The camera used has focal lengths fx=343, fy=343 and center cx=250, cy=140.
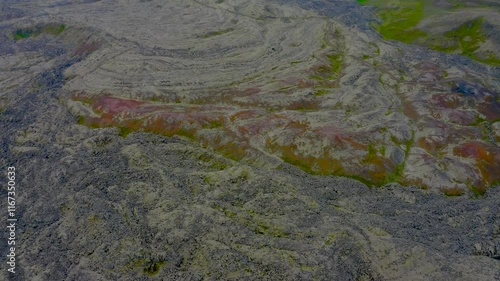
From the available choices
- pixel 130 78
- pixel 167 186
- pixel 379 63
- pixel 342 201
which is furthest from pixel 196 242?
pixel 379 63

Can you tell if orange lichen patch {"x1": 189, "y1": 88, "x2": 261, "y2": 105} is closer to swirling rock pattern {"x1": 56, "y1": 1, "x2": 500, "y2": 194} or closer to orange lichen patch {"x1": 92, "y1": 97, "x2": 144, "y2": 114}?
swirling rock pattern {"x1": 56, "y1": 1, "x2": 500, "y2": 194}

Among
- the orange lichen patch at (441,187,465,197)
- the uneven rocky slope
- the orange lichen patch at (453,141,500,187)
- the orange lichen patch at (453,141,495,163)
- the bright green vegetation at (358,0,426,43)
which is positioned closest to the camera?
the uneven rocky slope

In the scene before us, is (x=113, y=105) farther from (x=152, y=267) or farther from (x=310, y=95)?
(x=152, y=267)

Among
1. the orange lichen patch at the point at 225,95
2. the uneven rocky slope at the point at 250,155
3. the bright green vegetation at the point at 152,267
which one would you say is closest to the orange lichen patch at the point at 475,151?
the uneven rocky slope at the point at 250,155

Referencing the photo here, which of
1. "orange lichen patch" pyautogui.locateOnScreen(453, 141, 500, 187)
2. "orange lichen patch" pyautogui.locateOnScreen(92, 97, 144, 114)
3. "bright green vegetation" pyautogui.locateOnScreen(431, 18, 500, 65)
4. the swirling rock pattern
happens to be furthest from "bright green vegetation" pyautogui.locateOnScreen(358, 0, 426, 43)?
"orange lichen patch" pyautogui.locateOnScreen(92, 97, 144, 114)

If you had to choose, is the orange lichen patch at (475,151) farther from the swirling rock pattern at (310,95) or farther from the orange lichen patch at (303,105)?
the orange lichen patch at (303,105)
